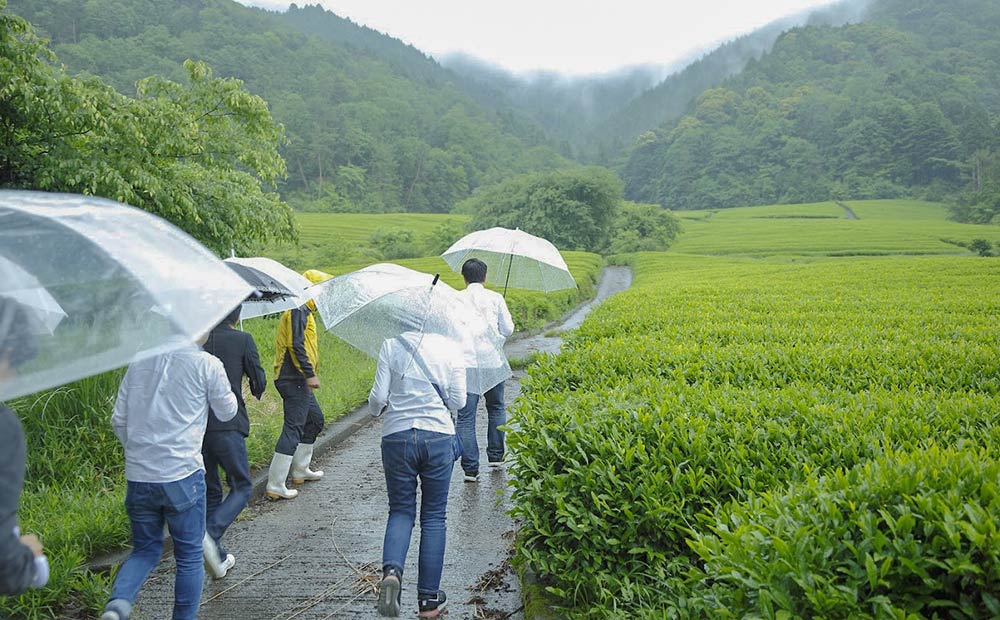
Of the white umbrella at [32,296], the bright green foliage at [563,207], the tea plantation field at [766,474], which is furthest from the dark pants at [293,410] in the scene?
the bright green foliage at [563,207]

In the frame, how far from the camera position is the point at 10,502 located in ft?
6.81

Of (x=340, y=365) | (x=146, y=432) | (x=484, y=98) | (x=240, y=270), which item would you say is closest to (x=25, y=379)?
(x=146, y=432)

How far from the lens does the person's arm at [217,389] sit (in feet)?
11.1

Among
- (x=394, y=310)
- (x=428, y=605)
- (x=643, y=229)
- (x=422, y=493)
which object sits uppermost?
(x=394, y=310)

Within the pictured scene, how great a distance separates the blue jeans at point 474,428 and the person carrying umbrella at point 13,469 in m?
3.44

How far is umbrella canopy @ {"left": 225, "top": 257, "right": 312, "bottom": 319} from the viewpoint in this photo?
4.46m

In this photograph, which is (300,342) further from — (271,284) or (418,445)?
(418,445)

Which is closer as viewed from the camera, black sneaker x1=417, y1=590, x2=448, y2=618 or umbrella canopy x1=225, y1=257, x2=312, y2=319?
black sneaker x1=417, y1=590, x2=448, y2=618

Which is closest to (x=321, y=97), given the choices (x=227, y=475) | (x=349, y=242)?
(x=349, y=242)

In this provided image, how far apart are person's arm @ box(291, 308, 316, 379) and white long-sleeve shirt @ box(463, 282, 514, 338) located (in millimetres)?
1308

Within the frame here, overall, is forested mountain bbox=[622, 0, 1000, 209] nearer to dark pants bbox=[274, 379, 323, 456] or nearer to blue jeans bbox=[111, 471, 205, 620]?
dark pants bbox=[274, 379, 323, 456]

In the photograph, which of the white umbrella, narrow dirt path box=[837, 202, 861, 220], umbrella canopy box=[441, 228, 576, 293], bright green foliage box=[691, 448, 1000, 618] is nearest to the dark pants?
umbrella canopy box=[441, 228, 576, 293]

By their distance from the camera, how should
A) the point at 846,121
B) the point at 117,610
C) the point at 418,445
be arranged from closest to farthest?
1. the point at 117,610
2. the point at 418,445
3. the point at 846,121

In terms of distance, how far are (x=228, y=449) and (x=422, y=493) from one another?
1252mm
